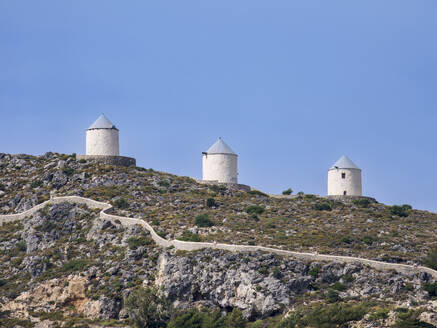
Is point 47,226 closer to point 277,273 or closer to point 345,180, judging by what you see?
point 277,273

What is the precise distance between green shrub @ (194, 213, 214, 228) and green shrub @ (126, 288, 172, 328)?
11.1 meters

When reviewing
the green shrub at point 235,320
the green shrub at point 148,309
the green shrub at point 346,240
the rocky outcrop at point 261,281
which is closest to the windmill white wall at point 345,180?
the green shrub at point 346,240

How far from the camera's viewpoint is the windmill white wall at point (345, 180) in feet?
320

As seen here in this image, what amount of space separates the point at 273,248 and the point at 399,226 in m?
15.5

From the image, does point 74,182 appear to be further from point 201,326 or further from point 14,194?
point 201,326

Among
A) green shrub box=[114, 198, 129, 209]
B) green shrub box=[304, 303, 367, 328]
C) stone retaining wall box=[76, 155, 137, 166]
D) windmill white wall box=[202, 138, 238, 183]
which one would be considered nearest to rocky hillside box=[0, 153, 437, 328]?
green shrub box=[304, 303, 367, 328]

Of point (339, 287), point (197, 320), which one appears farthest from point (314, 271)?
point (197, 320)

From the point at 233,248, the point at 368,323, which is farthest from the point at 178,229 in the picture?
the point at 368,323

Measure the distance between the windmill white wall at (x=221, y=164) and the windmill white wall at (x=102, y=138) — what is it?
840 centimetres

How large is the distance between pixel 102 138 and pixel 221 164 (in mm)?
10895

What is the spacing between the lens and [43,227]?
3290 inches

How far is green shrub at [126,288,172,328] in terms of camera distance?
69.1 m

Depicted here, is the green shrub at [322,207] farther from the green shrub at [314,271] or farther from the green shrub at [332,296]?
the green shrub at [332,296]

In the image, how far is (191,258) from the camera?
73.8 metres
